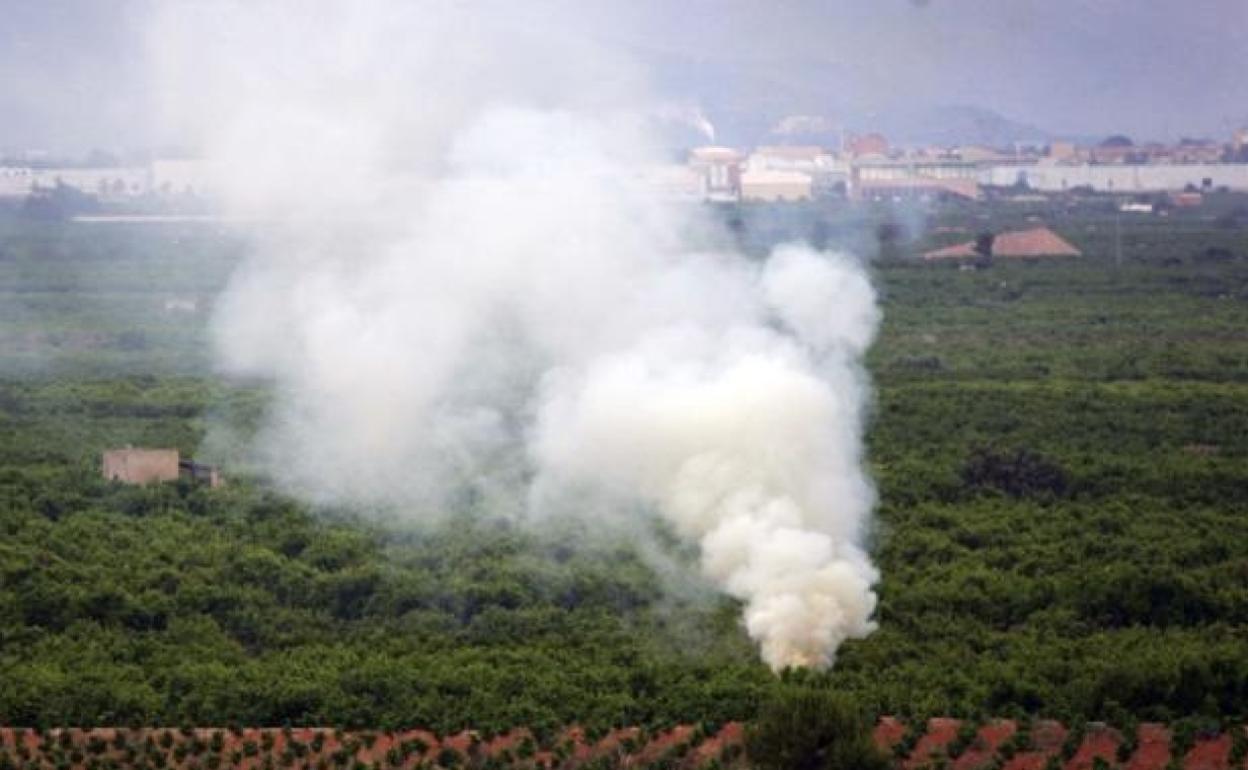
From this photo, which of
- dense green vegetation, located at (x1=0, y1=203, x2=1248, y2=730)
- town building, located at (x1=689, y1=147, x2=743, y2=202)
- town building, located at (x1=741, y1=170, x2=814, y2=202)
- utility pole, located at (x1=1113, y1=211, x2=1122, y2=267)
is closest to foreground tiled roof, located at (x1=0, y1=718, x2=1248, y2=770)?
dense green vegetation, located at (x1=0, y1=203, x2=1248, y2=730)

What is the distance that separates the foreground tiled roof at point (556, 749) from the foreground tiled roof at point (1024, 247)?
5934 cm

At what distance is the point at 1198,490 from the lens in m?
34.8

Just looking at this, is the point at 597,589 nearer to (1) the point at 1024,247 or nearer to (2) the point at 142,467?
(2) the point at 142,467

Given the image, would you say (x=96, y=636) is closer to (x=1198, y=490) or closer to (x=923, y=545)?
(x=923, y=545)

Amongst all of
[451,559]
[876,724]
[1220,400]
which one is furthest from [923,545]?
[1220,400]

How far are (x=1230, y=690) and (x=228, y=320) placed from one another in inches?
1012

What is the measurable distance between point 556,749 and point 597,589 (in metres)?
5.67

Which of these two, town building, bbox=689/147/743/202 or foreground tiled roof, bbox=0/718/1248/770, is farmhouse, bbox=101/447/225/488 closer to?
foreground tiled roof, bbox=0/718/1248/770

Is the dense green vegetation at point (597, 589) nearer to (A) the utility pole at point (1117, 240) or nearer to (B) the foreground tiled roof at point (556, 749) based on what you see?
(B) the foreground tiled roof at point (556, 749)

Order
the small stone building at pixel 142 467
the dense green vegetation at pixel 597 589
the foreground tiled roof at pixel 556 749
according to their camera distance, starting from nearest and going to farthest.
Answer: the foreground tiled roof at pixel 556 749
the dense green vegetation at pixel 597 589
the small stone building at pixel 142 467

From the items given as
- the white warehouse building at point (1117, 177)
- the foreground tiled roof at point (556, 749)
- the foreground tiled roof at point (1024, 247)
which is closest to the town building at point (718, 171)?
the foreground tiled roof at point (1024, 247)

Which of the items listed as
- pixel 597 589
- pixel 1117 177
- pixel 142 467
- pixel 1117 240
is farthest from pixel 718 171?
pixel 1117 177

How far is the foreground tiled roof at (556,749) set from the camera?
73.3ft

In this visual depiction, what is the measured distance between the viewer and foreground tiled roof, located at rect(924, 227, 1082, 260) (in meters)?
82.5
